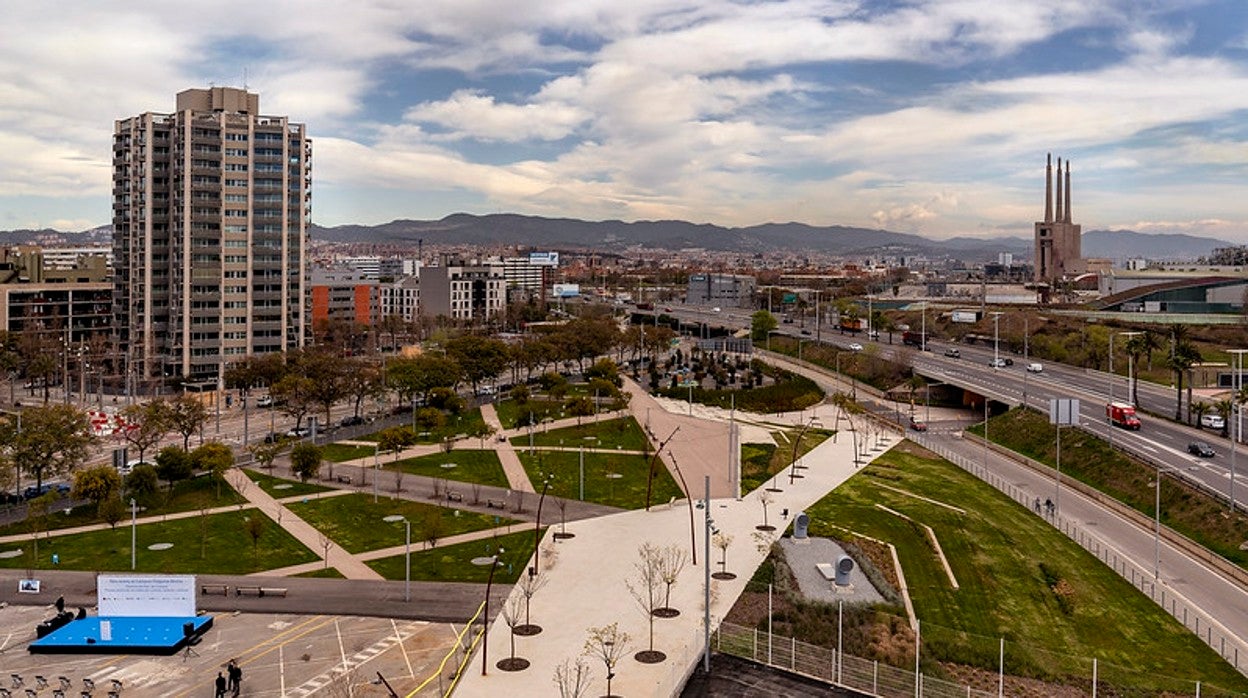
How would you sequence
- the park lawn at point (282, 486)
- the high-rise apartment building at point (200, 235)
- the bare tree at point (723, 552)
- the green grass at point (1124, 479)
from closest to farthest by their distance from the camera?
the bare tree at point (723, 552), the green grass at point (1124, 479), the park lawn at point (282, 486), the high-rise apartment building at point (200, 235)

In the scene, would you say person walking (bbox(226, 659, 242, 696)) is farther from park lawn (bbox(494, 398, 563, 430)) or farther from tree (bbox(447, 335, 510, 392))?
tree (bbox(447, 335, 510, 392))

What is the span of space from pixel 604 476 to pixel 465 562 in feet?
66.9

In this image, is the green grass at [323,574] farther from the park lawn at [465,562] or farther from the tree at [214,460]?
the tree at [214,460]

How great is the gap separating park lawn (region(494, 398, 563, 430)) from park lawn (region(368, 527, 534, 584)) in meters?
33.3

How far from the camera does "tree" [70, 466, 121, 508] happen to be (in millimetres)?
53062

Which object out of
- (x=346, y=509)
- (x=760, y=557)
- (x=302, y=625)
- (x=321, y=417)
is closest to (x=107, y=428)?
(x=321, y=417)

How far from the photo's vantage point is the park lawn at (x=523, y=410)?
84562mm

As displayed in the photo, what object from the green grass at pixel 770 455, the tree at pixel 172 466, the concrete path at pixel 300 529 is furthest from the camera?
the green grass at pixel 770 455

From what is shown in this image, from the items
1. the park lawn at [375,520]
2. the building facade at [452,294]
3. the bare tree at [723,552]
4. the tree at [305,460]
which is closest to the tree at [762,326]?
the building facade at [452,294]

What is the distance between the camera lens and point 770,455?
241 ft

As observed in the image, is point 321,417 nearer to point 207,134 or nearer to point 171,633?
point 207,134

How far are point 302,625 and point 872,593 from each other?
23.9 metres

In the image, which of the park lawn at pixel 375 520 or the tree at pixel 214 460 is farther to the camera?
the tree at pixel 214 460

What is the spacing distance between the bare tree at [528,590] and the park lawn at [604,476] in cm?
1532
